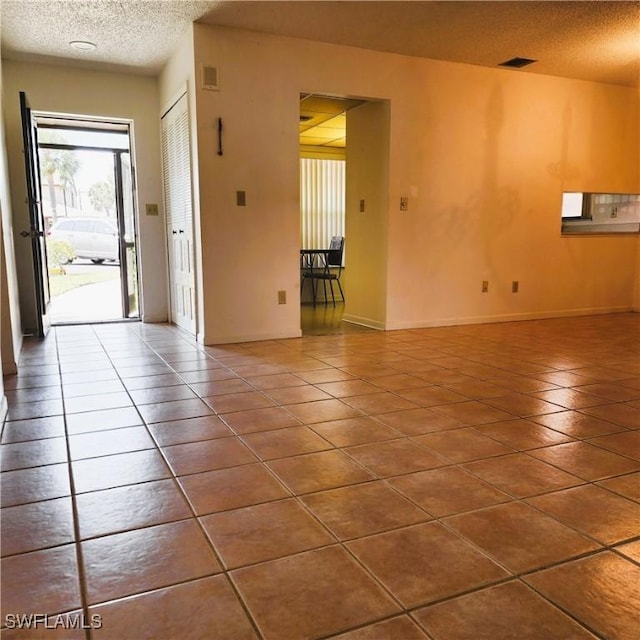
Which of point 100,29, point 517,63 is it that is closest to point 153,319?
point 100,29

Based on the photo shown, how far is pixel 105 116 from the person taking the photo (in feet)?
17.2

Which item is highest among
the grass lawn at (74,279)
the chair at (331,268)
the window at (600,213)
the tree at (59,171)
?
the tree at (59,171)

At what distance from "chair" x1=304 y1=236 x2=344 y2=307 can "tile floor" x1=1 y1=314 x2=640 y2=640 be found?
13.0ft

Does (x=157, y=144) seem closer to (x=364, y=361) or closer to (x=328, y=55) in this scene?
Result: (x=328, y=55)

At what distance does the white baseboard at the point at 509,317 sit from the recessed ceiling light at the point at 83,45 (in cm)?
353

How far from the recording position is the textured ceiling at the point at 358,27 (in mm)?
3707

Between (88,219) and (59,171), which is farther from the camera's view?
(88,219)

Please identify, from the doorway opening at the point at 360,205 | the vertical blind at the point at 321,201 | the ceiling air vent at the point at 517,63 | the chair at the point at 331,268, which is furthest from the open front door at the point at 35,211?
the ceiling air vent at the point at 517,63

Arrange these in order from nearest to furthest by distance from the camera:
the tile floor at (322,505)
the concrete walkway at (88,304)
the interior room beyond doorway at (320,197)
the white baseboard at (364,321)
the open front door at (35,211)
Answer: the tile floor at (322,505), the open front door at (35,211), the white baseboard at (364,321), the concrete walkway at (88,304), the interior room beyond doorway at (320,197)

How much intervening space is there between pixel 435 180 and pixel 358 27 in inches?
61.6

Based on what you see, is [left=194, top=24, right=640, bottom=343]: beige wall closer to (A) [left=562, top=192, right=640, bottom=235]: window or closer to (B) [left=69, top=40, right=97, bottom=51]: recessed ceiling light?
(A) [left=562, top=192, right=640, bottom=235]: window

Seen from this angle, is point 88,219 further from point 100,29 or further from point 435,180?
point 435,180

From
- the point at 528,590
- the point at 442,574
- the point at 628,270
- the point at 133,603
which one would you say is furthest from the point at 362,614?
the point at 628,270

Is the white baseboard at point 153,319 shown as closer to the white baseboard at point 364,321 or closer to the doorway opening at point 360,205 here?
the doorway opening at point 360,205
